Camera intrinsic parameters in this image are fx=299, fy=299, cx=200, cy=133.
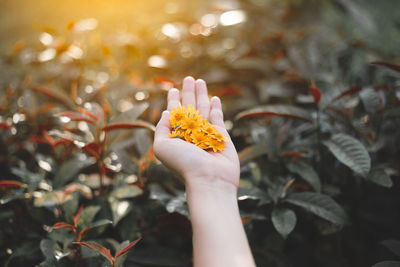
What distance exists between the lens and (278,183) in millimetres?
1503

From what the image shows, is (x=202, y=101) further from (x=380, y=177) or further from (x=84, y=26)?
(x=84, y=26)

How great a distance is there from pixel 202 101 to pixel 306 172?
24.5 inches

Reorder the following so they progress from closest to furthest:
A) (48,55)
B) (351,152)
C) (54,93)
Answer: (351,152) → (54,93) → (48,55)

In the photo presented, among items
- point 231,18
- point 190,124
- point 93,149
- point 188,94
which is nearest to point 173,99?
point 188,94

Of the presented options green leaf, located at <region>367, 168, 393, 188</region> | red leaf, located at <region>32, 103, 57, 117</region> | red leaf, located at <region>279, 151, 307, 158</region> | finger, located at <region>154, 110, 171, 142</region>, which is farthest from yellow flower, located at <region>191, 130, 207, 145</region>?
red leaf, located at <region>32, 103, 57, 117</region>

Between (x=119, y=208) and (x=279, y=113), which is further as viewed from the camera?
(x=279, y=113)

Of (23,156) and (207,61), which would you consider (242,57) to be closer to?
(207,61)

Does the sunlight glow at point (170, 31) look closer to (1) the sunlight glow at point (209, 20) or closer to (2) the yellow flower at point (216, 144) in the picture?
(1) the sunlight glow at point (209, 20)

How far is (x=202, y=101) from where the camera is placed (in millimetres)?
1520

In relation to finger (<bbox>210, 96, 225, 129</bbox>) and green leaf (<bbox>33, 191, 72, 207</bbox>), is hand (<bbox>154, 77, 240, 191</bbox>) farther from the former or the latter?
green leaf (<bbox>33, 191, 72, 207</bbox>)

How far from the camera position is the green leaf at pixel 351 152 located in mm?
1312

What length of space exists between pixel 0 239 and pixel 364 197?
1.88 m

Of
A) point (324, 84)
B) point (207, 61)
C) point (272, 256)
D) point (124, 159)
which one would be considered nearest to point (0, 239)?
point (124, 159)

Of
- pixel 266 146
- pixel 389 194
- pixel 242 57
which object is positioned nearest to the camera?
pixel 266 146
